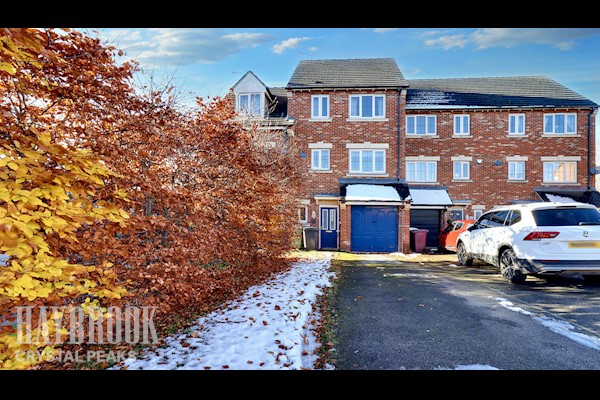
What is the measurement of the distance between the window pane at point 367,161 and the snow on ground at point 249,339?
1071 cm

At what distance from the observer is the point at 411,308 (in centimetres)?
539

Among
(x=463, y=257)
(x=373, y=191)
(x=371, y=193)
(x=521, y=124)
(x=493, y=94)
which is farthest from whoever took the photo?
(x=493, y=94)

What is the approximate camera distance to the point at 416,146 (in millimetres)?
18016

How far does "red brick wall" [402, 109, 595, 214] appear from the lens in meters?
17.0

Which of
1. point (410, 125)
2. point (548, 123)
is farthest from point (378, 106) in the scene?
point (548, 123)

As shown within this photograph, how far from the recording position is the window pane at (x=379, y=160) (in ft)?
51.5

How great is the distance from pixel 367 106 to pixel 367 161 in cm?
274

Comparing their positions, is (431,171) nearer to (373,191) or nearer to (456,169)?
(456,169)

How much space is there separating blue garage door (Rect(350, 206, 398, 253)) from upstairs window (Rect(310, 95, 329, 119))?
16.3 feet

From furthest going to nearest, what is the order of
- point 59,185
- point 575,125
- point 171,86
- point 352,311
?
point 575,125 < point 171,86 < point 352,311 < point 59,185

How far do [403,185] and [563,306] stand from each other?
10388 millimetres

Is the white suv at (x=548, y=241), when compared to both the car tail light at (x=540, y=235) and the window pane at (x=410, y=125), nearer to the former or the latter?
the car tail light at (x=540, y=235)
